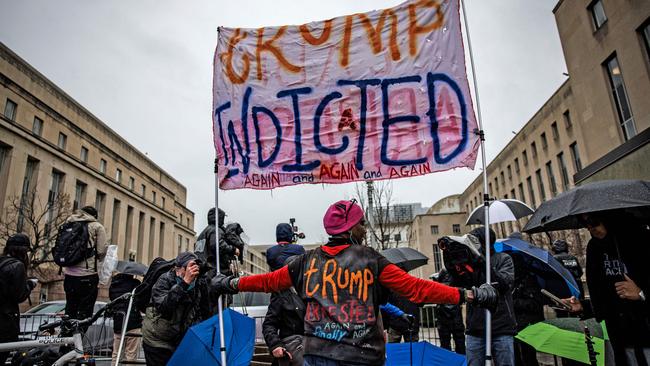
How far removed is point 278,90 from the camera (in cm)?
482

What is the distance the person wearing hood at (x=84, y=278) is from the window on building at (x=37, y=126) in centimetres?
3187

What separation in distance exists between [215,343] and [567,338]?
3.38 metres

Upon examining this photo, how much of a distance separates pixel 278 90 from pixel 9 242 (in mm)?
3731

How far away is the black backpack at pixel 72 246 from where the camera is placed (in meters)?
5.67

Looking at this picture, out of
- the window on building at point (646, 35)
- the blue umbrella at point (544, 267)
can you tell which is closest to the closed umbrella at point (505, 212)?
the blue umbrella at point (544, 267)

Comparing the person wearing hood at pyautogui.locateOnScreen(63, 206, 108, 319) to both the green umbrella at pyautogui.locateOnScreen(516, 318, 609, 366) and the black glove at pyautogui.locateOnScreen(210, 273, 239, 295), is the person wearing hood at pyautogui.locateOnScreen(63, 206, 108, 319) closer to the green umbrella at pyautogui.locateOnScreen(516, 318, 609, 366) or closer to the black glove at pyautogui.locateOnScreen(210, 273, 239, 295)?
the black glove at pyautogui.locateOnScreen(210, 273, 239, 295)

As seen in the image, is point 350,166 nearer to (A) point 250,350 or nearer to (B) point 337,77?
(B) point 337,77

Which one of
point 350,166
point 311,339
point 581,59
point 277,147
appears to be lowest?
point 311,339

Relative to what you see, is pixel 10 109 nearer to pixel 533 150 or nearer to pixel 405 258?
pixel 405 258

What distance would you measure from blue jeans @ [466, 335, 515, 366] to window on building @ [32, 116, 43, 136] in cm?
3643

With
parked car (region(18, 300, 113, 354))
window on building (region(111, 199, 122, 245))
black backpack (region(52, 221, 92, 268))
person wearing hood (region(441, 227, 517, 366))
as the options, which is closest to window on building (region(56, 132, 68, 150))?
window on building (region(111, 199, 122, 245))

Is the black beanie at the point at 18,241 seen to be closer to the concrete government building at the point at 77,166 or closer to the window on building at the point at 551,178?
the concrete government building at the point at 77,166

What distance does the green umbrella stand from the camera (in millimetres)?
3811

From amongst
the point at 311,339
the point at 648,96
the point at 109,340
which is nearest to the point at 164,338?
the point at 311,339
